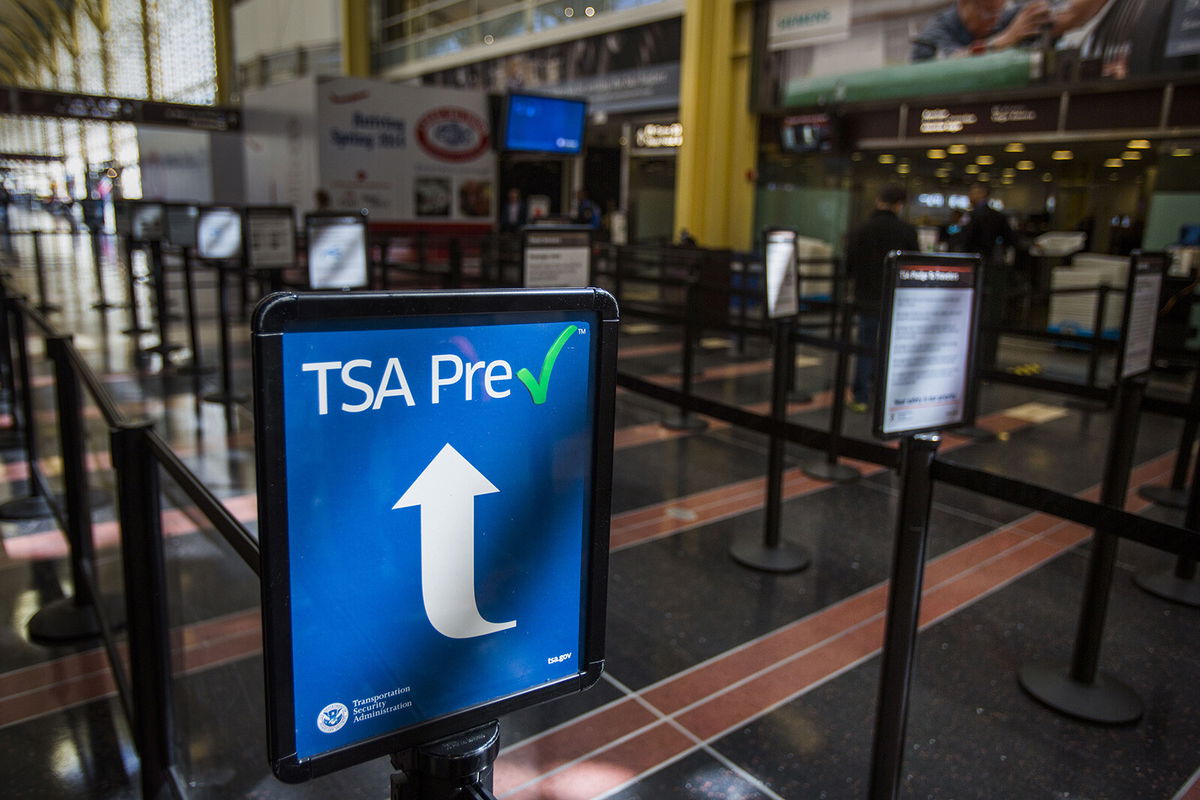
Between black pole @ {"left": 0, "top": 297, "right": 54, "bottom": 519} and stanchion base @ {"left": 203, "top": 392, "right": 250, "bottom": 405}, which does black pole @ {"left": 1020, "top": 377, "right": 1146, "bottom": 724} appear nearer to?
black pole @ {"left": 0, "top": 297, "right": 54, "bottom": 519}

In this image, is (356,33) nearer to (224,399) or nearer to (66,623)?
(224,399)

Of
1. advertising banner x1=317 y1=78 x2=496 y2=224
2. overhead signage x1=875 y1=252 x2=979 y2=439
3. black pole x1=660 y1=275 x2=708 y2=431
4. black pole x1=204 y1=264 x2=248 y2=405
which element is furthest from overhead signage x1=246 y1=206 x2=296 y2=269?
advertising banner x1=317 y1=78 x2=496 y2=224

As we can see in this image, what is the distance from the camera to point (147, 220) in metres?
10.4

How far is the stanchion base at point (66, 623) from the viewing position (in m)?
3.15

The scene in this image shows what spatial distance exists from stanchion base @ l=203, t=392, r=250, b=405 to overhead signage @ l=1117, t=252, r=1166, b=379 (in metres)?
5.84

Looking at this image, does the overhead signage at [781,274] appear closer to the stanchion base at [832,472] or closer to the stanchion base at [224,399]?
the stanchion base at [832,472]

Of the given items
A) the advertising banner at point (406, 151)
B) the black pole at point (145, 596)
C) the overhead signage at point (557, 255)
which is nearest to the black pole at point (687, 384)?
the overhead signage at point (557, 255)

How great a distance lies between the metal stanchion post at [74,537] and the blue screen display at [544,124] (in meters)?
10.8

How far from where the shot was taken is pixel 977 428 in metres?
6.53

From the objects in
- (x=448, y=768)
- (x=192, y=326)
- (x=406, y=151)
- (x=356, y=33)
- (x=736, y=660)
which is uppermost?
(x=356, y=33)

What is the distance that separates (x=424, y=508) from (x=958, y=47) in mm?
11540

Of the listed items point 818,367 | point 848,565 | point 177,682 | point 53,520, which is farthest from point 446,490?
point 818,367

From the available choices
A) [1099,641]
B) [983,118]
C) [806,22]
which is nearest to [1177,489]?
[1099,641]

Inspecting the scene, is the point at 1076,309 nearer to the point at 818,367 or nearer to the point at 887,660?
the point at 818,367
